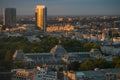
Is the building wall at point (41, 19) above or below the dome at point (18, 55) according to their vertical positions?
below

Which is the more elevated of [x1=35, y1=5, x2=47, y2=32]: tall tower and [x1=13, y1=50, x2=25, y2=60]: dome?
[x1=13, y1=50, x2=25, y2=60]: dome

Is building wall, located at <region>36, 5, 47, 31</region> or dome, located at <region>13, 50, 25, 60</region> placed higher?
dome, located at <region>13, 50, 25, 60</region>

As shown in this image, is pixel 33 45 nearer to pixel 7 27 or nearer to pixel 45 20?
pixel 7 27

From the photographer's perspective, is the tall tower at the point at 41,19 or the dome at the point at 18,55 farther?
the tall tower at the point at 41,19

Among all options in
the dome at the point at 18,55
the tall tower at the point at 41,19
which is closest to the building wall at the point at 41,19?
the tall tower at the point at 41,19

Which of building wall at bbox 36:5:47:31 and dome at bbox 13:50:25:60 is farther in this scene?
building wall at bbox 36:5:47:31

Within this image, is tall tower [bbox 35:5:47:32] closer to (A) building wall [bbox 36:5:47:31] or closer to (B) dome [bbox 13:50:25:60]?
(A) building wall [bbox 36:5:47:31]

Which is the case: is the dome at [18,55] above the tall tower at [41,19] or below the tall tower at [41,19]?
above

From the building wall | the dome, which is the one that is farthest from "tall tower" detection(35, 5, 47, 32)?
the dome

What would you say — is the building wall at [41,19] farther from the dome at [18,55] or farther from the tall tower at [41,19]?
the dome at [18,55]

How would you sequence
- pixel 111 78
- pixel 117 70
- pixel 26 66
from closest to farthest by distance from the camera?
1. pixel 111 78
2. pixel 117 70
3. pixel 26 66

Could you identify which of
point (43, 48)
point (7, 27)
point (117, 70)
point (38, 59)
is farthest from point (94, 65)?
point (7, 27)
